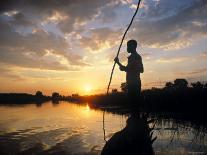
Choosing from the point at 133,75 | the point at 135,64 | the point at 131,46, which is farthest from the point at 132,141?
the point at 131,46

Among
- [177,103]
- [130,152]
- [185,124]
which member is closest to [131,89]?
[130,152]

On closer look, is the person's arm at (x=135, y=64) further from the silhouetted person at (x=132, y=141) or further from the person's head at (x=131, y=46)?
the silhouetted person at (x=132, y=141)

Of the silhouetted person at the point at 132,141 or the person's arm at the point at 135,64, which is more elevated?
the person's arm at the point at 135,64

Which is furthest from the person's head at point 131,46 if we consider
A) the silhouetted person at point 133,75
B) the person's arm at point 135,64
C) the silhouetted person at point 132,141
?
the silhouetted person at point 132,141

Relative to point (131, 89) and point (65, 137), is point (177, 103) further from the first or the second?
point (131, 89)

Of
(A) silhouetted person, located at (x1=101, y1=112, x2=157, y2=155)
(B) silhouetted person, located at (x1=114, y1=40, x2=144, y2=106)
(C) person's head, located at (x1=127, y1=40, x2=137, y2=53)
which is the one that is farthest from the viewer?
(C) person's head, located at (x1=127, y1=40, x2=137, y2=53)

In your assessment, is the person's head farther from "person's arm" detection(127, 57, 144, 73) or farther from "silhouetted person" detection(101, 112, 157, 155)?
"silhouetted person" detection(101, 112, 157, 155)

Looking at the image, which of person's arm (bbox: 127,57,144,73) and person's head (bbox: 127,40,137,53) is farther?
person's head (bbox: 127,40,137,53)

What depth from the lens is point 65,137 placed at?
18188mm

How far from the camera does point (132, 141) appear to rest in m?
7.54

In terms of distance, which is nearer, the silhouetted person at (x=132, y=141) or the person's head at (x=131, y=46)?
the silhouetted person at (x=132, y=141)

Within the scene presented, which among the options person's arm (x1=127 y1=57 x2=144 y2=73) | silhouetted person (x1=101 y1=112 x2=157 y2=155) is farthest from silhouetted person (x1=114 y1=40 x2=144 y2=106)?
silhouetted person (x1=101 y1=112 x2=157 y2=155)

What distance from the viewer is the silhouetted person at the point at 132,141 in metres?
7.48

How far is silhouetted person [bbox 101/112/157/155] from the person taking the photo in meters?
7.48
